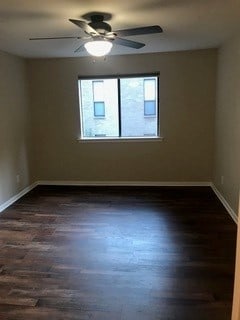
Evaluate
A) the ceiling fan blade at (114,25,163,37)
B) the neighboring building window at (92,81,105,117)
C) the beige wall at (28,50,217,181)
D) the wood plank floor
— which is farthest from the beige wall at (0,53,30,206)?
the ceiling fan blade at (114,25,163,37)

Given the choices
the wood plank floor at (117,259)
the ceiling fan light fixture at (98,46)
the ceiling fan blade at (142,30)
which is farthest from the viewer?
the ceiling fan light fixture at (98,46)

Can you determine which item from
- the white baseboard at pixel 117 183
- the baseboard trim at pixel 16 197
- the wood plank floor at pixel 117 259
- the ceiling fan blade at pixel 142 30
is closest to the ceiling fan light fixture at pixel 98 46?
the ceiling fan blade at pixel 142 30

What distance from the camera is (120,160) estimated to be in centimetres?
521

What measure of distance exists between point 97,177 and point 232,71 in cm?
288

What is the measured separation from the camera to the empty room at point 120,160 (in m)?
2.32

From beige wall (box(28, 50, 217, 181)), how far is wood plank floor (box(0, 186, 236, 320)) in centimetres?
81

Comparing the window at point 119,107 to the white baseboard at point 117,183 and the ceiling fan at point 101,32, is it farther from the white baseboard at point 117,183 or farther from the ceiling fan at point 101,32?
the ceiling fan at point 101,32

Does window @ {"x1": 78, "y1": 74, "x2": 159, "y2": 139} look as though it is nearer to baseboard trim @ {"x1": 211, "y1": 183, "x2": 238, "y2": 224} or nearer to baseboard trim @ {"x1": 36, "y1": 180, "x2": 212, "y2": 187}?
baseboard trim @ {"x1": 36, "y1": 180, "x2": 212, "y2": 187}

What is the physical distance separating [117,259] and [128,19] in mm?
2330

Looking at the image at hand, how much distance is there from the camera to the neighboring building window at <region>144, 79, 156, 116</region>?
16.2 feet

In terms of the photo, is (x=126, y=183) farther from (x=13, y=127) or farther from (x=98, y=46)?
(x=98, y=46)

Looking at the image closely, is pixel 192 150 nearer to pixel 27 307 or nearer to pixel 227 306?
pixel 227 306

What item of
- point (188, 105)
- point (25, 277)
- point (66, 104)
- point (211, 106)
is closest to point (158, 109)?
point (188, 105)

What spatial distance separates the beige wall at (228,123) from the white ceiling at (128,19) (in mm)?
337
